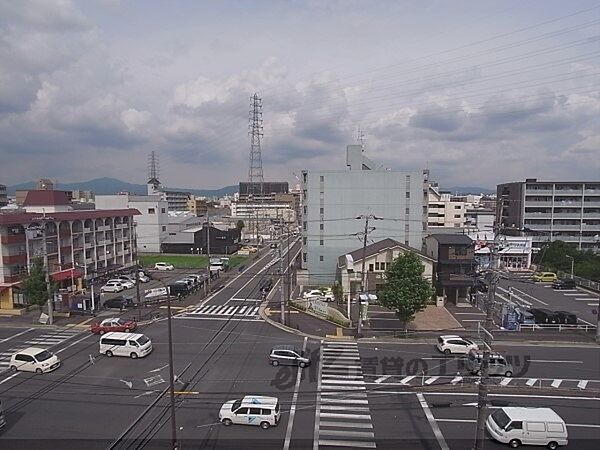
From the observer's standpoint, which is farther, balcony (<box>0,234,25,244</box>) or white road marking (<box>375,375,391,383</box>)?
balcony (<box>0,234,25,244</box>)

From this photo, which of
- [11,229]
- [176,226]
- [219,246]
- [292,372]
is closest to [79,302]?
[11,229]

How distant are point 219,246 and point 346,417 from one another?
1822 inches

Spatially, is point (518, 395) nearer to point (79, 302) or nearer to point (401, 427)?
point (401, 427)

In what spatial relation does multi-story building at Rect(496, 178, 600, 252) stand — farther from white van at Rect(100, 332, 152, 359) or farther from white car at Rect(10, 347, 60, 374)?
white car at Rect(10, 347, 60, 374)

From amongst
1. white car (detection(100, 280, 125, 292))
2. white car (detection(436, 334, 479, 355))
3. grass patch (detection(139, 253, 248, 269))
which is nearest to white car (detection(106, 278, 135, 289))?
white car (detection(100, 280, 125, 292))

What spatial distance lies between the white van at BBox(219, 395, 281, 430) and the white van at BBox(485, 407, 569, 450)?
663 cm

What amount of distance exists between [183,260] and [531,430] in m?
44.7

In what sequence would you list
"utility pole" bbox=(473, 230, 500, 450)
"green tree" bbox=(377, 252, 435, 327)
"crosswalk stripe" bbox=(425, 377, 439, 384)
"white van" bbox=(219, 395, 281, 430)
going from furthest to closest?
"green tree" bbox=(377, 252, 435, 327) → "crosswalk stripe" bbox=(425, 377, 439, 384) → "white van" bbox=(219, 395, 281, 430) → "utility pole" bbox=(473, 230, 500, 450)

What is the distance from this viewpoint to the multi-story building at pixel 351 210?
37938mm

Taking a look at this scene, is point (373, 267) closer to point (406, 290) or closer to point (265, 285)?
point (265, 285)

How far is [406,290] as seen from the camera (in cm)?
2222

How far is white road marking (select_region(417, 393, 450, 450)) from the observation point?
1230 centimetres

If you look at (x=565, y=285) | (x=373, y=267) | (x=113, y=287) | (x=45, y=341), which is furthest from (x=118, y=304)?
(x=565, y=285)

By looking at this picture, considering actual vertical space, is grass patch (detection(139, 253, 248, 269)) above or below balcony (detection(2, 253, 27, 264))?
below
